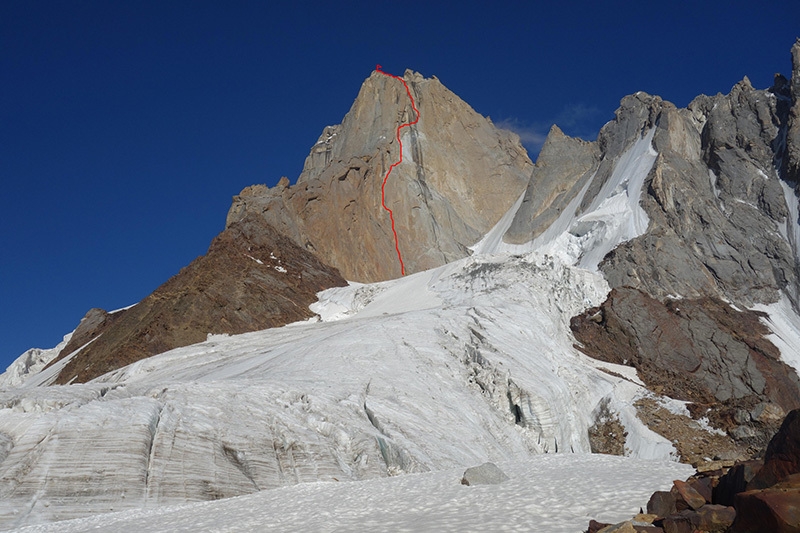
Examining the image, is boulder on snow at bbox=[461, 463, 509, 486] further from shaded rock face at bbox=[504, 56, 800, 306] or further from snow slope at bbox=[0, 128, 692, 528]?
shaded rock face at bbox=[504, 56, 800, 306]

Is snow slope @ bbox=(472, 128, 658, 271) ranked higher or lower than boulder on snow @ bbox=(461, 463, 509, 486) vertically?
higher

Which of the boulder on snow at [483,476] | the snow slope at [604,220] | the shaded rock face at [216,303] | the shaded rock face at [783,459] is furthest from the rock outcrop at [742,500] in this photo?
the snow slope at [604,220]

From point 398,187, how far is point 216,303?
49668mm

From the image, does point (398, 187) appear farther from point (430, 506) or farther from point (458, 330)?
point (430, 506)

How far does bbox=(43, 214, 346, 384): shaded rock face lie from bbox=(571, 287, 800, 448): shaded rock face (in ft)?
72.0

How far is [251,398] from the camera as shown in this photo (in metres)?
18.5

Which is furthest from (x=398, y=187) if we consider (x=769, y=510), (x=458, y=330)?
(x=769, y=510)

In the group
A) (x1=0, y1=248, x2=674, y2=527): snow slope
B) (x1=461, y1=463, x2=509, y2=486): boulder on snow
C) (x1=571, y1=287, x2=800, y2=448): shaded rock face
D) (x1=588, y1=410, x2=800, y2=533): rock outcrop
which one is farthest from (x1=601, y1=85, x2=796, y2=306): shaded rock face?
(x1=588, y1=410, x2=800, y2=533): rock outcrop

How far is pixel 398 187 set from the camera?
305ft

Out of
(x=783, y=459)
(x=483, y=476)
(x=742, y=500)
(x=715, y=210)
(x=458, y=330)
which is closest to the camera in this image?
(x=742, y=500)

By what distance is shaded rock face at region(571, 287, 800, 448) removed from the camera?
47469 mm

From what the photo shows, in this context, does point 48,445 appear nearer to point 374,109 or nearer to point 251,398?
point 251,398

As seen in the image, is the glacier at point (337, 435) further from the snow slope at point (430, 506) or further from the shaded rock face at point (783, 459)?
the shaded rock face at point (783, 459)

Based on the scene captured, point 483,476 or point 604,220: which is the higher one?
point 604,220
